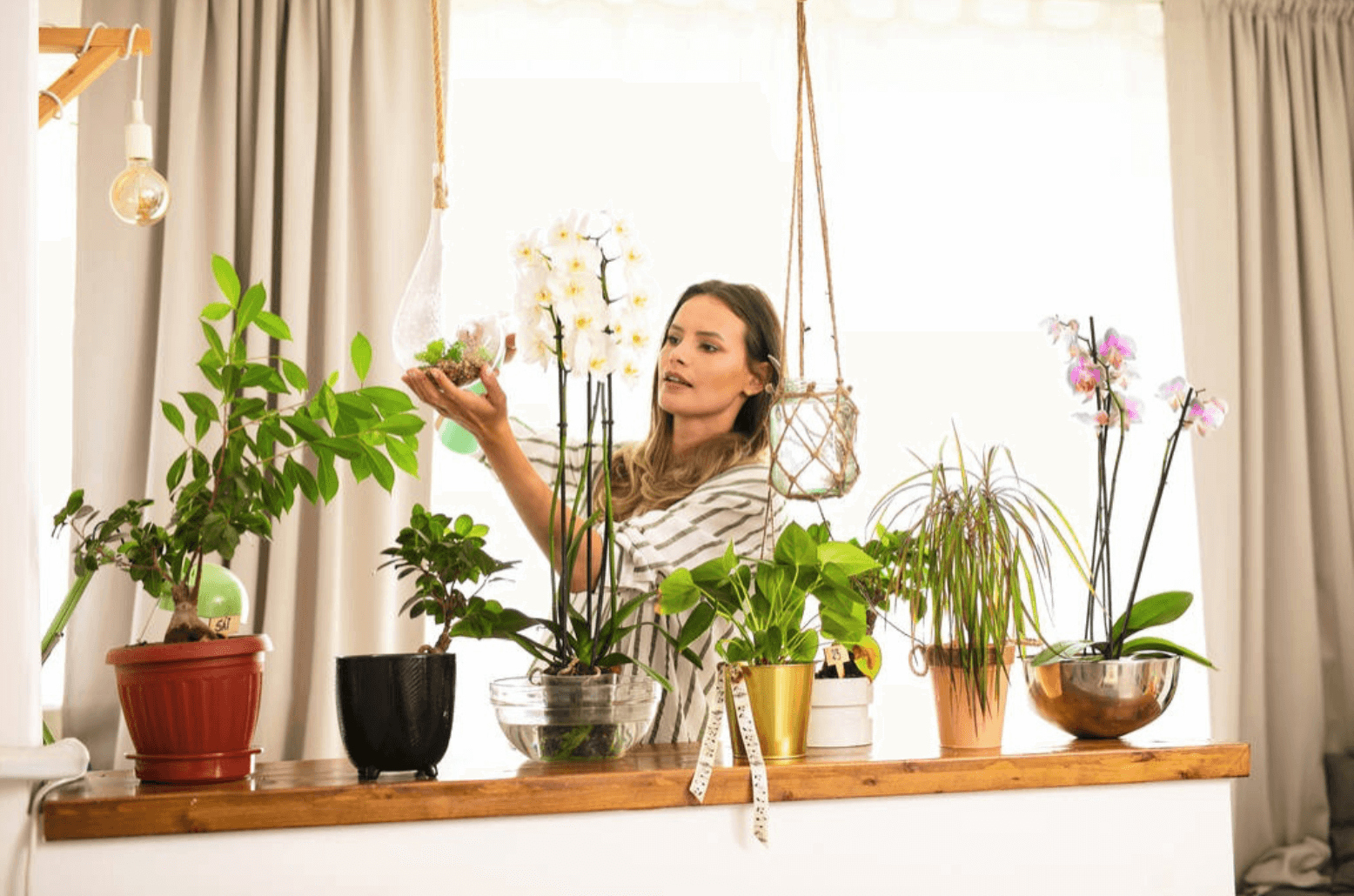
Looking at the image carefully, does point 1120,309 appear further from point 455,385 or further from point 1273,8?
point 455,385

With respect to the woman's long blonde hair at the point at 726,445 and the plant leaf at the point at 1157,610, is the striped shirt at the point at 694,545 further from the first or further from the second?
the plant leaf at the point at 1157,610

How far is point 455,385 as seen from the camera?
1.60 m

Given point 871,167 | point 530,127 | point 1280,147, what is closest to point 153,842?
point 530,127

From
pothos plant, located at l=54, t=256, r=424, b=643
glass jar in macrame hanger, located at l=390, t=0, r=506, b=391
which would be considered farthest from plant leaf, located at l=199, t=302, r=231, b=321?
glass jar in macrame hanger, located at l=390, t=0, r=506, b=391

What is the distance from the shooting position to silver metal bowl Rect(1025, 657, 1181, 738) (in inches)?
60.2

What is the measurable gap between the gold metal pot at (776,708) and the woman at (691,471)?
309 mm

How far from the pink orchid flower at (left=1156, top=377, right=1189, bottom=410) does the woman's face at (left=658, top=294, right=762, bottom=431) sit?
2.40 feet

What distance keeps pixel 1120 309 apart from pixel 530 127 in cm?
175

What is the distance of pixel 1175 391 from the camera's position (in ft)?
5.54

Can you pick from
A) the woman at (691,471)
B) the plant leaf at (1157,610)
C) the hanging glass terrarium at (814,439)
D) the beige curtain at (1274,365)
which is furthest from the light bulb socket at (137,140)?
the beige curtain at (1274,365)

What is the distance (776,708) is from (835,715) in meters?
0.13

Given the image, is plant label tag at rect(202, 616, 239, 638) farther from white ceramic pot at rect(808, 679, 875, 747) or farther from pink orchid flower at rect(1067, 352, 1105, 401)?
pink orchid flower at rect(1067, 352, 1105, 401)

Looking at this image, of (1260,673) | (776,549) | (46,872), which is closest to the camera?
(46,872)

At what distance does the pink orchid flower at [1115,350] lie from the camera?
1672 millimetres
